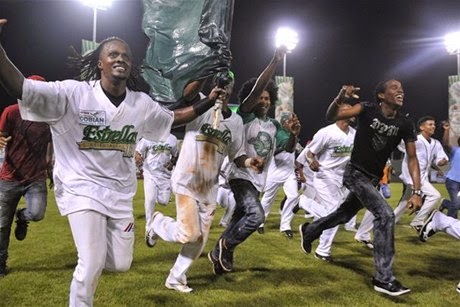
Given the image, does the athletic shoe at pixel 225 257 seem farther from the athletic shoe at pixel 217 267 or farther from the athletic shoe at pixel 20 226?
the athletic shoe at pixel 20 226

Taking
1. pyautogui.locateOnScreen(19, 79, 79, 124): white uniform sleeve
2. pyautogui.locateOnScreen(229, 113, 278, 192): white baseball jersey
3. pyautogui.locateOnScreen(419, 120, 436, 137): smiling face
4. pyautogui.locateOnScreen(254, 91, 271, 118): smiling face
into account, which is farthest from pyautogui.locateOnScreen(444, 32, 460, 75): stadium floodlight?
pyautogui.locateOnScreen(19, 79, 79, 124): white uniform sleeve

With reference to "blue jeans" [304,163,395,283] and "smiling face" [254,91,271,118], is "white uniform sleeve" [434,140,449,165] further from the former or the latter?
"smiling face" [254,91,271,118]

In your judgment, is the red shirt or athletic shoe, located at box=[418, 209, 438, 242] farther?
athletic shoe, located at box=[418, 209, 438, 242]

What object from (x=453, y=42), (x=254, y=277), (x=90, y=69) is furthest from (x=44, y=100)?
(x=453, y=42)

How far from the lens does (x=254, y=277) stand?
594 centimetres

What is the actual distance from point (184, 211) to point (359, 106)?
8.27 ft

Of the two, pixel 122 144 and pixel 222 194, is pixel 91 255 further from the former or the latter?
pixel 222 194

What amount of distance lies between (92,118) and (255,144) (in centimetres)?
290

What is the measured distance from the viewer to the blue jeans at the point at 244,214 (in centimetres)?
577

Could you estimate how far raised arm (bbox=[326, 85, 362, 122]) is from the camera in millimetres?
5410

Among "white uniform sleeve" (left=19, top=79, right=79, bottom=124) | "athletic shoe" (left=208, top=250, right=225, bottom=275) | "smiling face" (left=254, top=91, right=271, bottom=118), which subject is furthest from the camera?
"smiling face" (left=254, top=91, right=271, bottom=118)

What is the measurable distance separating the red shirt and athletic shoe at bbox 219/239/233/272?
2.53m

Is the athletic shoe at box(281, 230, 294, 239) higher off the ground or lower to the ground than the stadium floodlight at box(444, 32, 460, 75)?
lower

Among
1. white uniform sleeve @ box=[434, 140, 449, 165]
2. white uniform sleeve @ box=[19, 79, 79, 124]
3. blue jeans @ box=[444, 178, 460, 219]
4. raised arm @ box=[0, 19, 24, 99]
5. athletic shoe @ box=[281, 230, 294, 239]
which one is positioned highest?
raised arm @ box=[0, 19, 24, 99]
